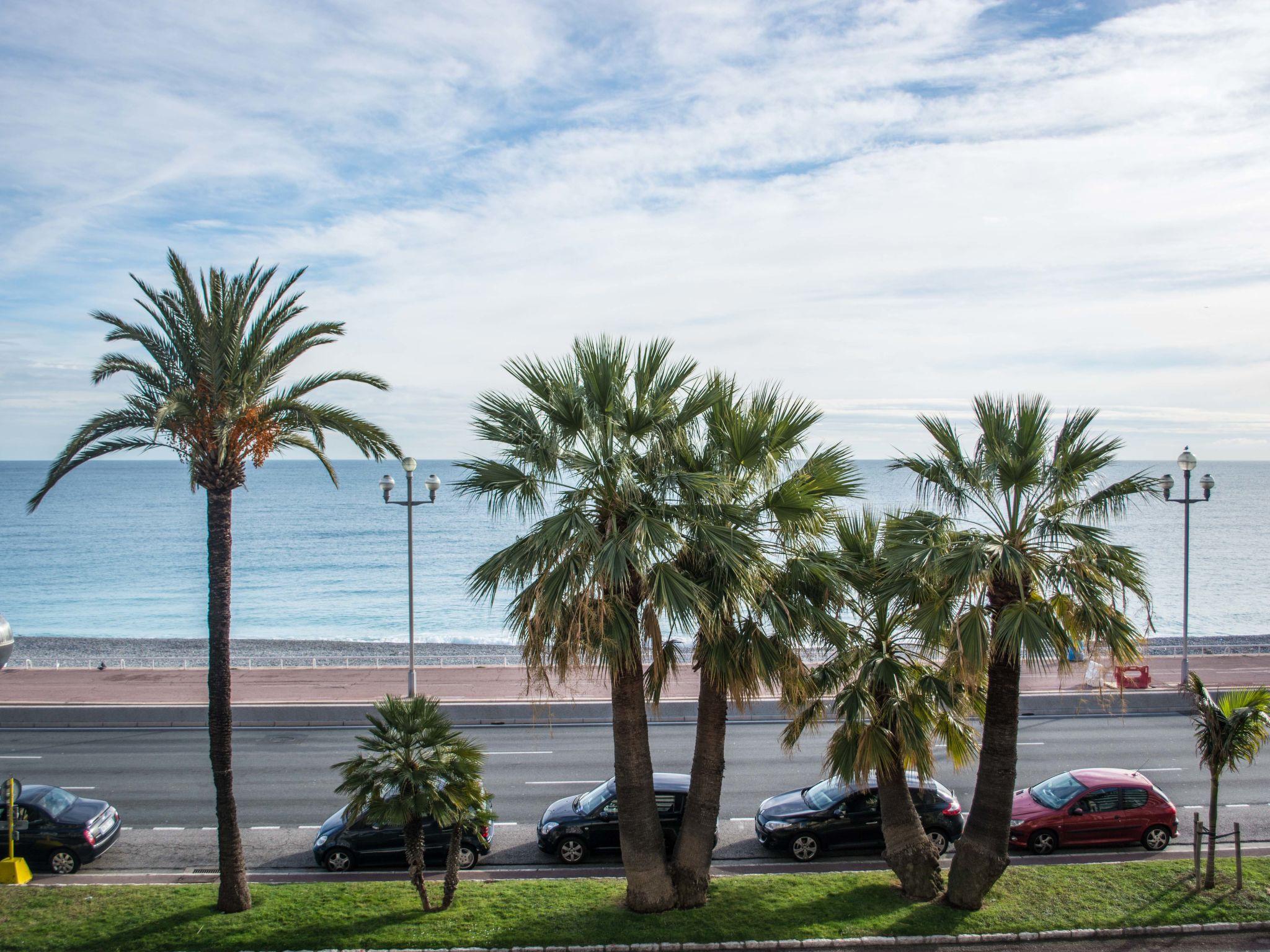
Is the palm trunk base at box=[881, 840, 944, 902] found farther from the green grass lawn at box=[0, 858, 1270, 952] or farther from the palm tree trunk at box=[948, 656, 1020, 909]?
the palm tree trunk at box=[948, 656, 1020, 909]

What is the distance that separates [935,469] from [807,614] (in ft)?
8.92

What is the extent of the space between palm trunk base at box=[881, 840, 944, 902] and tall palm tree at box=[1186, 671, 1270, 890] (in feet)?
12.1

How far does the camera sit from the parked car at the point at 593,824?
15383mm

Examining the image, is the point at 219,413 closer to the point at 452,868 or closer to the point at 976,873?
the point at 452,868

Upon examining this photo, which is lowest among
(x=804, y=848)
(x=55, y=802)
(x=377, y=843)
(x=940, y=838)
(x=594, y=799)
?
(x=804, y=848)

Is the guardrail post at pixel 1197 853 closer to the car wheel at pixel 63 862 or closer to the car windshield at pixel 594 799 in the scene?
the car windshield at pixel 594 799

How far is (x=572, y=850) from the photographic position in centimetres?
1534

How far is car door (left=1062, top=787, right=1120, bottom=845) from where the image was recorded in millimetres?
15477

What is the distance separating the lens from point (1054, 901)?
11984 mm

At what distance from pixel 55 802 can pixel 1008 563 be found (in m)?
16.1

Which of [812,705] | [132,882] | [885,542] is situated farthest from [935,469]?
[132,882]

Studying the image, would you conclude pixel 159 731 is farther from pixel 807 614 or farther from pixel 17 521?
pixel 17 521

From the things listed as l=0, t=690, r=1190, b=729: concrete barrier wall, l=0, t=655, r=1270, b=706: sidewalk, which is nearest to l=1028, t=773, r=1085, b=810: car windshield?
l=0, t=690, r=1190, b=729: concrete barrier wall

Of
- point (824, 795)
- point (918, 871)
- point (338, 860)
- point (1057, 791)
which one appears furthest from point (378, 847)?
point (1057, 791)
